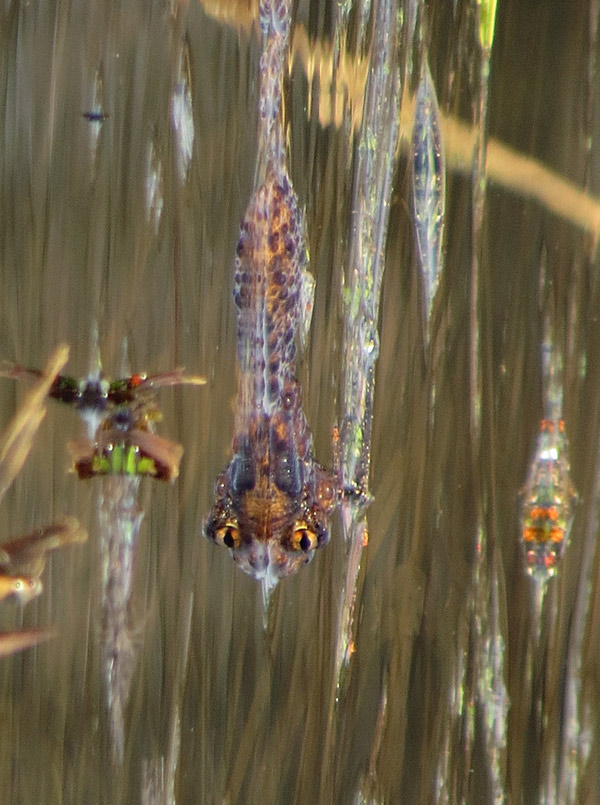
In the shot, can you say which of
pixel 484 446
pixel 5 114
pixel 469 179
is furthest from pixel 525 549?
→ pixel 5 114

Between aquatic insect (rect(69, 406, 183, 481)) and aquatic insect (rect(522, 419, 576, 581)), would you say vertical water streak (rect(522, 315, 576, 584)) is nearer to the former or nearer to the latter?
aquatic insect (rect(522, 419, 576, 581))

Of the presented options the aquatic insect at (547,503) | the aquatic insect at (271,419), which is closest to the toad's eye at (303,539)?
the aquatic insect at (271,419)

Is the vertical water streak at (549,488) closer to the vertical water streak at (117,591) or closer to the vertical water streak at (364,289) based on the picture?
the vertical water streak at (364,289)

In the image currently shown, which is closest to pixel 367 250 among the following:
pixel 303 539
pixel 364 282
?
pixel 364 282

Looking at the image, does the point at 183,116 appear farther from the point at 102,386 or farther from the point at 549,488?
the point at 549,488

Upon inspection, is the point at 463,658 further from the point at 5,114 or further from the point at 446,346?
the point at 5,114

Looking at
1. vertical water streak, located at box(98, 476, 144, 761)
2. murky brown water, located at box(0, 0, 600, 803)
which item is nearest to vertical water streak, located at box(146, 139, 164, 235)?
murky brown water, located at box(0, 0, 600, 803)
